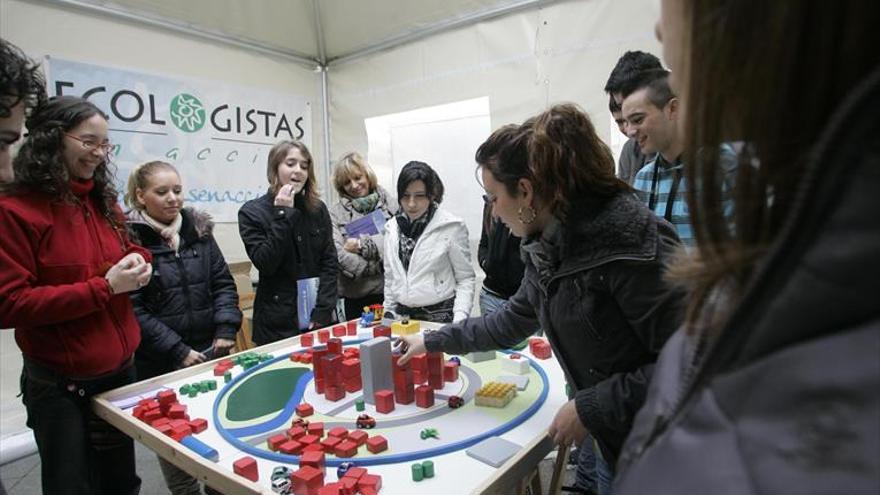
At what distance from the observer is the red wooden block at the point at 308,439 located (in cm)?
106

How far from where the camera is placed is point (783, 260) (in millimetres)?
287

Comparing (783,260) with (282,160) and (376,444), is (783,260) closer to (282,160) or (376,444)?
(376,444)

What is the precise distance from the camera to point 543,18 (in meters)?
2.79

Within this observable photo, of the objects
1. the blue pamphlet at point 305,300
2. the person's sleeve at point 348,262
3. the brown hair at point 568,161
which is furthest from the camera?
the person's sleeve at point 348,262

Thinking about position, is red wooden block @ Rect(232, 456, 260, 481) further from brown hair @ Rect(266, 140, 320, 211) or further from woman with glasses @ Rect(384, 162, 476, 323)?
brown hair @ Rect(266, 140, 320, 211)

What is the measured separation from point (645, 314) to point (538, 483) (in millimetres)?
756

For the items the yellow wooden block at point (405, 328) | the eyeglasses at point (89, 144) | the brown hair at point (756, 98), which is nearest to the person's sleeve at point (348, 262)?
the yellow wooden block at point (405, 328)

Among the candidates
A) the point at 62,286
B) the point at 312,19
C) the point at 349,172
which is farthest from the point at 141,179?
the point at 312,19

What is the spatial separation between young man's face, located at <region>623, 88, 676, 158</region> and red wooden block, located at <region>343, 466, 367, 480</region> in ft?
4.29

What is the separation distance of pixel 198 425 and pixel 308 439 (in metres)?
0.30

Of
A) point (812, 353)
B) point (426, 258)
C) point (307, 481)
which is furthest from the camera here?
point (426, 258)

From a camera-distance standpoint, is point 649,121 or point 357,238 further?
point 357,238

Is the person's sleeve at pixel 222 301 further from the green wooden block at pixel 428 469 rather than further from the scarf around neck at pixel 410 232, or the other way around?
the green wooden block at pixel 428 469

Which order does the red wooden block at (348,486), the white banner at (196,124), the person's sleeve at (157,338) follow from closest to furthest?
the red wooden block at (348,486), the person's sleeve at (157,338), the white banner at (196,124)
